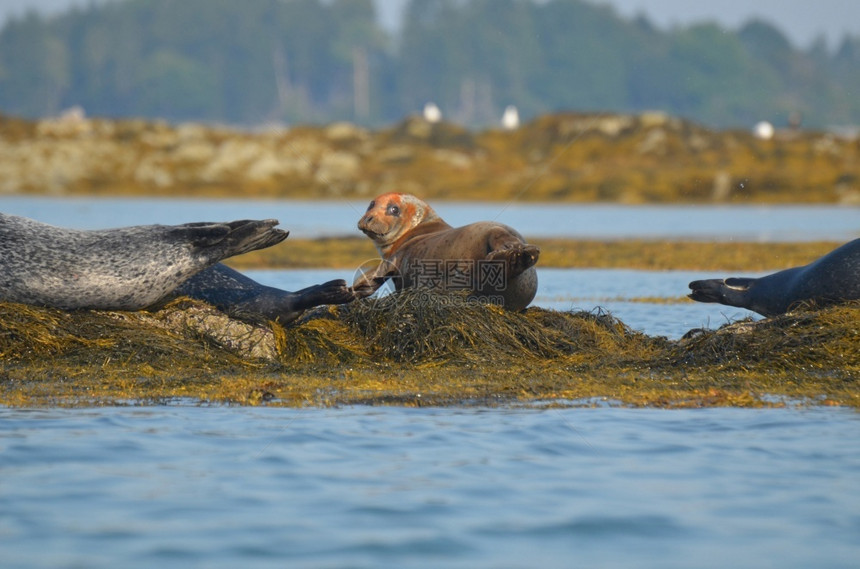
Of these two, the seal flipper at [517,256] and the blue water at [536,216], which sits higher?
the blue water at [536,216]

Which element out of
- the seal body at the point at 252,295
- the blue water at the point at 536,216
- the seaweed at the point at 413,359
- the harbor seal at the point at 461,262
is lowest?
the seaweed at the point at 413,359

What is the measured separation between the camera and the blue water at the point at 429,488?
431 cm

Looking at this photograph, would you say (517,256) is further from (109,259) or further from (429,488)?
(429,488)

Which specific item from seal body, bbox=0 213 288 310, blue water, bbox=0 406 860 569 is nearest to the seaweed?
seal body, bbox=0 213 288 310

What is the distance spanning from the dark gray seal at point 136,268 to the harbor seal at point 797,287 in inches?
120

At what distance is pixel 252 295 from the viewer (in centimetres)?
874

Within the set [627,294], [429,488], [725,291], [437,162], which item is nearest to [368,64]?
[437,162]

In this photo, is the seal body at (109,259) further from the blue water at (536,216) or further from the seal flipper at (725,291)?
the blue water at (536,216)

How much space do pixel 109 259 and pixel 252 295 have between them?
1029 millimetres

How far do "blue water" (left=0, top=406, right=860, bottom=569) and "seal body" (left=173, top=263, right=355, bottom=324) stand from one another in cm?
181

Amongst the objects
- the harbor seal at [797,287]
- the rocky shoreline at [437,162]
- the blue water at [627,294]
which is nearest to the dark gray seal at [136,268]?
the blue water at [627,294]

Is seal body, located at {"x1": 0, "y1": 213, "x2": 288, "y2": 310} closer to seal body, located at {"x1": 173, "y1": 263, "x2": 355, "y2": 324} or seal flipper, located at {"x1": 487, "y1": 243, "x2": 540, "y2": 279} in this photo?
seal body, located at {"x1": 173, "y1": 263, "x2": 355, "y2": 324}

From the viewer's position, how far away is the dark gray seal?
8.21 metres

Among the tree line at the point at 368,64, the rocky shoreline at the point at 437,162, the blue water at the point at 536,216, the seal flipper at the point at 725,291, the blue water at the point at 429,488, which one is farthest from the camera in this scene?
the tree line at the point at 368,64
